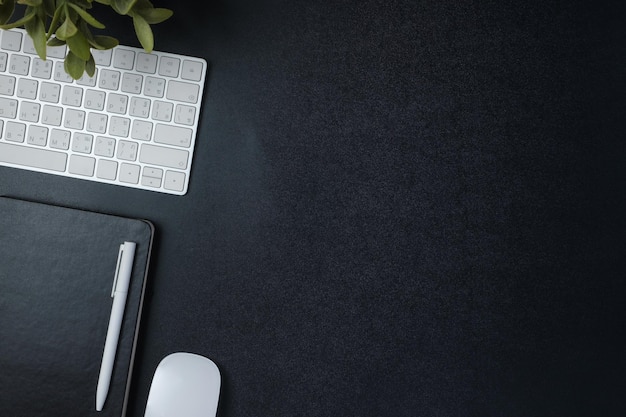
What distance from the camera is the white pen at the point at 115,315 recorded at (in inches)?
27.1

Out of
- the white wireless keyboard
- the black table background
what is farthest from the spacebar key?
the black table background

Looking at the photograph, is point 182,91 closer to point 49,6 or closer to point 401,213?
point 49,6

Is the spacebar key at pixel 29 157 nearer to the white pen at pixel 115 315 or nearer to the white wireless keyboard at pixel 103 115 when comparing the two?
the white wireless keyboard at pixel 103 115

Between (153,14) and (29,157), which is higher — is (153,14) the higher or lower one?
the higher one

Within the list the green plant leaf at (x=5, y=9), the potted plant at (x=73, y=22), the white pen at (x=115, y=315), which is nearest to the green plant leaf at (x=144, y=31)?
the potted plant at (x=73, y=22)

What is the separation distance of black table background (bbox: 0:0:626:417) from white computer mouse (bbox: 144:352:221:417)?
0.07ft

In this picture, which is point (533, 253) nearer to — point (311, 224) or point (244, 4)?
point (311, 224)

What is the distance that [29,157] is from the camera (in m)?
0.71

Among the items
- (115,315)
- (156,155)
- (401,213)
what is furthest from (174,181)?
(401,213)

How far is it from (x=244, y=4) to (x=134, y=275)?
32cm

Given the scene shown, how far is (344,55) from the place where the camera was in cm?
74

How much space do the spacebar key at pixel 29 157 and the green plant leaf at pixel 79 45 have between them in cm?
17

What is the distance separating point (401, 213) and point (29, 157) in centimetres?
42

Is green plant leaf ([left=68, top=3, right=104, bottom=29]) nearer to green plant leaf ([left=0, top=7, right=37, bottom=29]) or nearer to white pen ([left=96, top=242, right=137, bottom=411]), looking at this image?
green plant leaf ([left=0, top=7, right=37, bottom=29])
